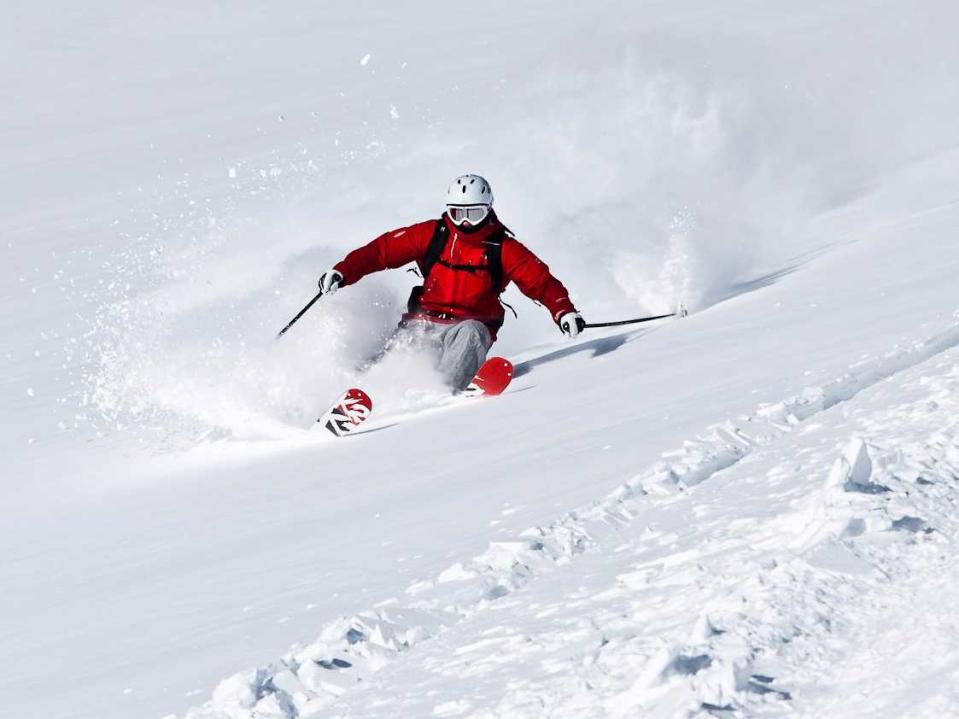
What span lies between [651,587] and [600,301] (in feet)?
22.0

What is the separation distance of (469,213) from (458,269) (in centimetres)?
37

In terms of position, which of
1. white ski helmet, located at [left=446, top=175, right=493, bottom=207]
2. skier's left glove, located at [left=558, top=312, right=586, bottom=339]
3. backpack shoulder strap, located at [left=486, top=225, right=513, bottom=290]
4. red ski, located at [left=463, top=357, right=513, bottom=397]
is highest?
white ski helmet, located at [left=446, top=175, right=493, bottom=207]

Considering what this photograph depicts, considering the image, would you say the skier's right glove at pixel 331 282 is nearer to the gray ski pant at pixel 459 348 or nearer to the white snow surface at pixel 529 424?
the white snow surface at pixel 529 424

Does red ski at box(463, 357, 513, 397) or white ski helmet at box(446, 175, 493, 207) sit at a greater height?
white ski helmet at box(446, 175, 493, 207)

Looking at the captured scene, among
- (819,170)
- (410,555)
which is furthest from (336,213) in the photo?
(410,555)

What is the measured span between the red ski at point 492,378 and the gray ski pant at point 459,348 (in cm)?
49

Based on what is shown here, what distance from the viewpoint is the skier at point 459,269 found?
830 cm

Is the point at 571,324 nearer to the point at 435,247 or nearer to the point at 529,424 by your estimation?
the point at 435,247

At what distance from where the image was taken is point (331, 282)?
8.34m

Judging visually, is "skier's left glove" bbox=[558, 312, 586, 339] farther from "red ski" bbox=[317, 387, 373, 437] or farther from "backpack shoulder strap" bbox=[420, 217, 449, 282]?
"red ski" bbox=[317, 387, 373, 437]

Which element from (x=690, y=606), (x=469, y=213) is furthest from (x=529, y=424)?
(x=690, y=606)

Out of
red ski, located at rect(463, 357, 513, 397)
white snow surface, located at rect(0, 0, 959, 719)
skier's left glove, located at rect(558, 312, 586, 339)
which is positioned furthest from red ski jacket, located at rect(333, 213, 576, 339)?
red ski, located at rect(463, 357, 513, 397)

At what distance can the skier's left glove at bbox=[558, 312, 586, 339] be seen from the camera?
802 centimetres

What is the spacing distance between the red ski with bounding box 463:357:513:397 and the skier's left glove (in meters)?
0.65
